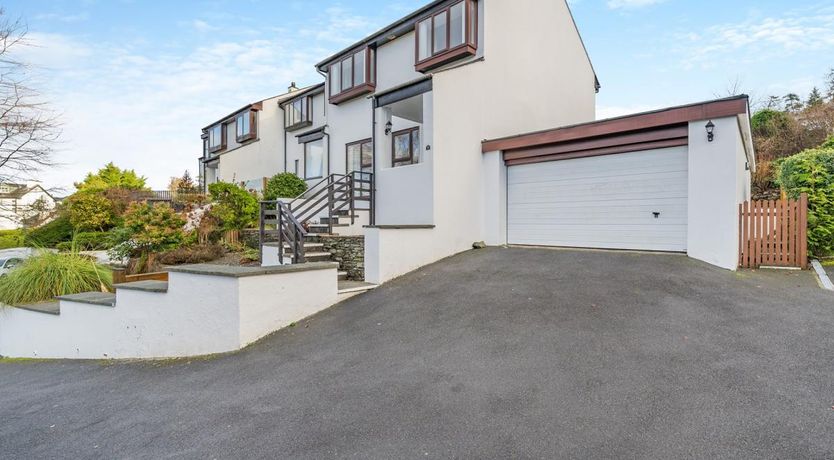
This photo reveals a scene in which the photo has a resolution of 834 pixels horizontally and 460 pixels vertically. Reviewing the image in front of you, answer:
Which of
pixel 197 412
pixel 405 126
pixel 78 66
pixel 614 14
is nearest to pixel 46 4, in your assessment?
pixel 78 66

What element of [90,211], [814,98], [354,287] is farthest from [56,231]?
[814,98]

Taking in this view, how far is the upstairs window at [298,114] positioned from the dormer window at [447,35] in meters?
8.25

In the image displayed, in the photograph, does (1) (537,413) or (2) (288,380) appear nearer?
Result: (1) (537,413)

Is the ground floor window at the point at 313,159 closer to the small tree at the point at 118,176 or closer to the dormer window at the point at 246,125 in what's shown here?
the dormer window at the point at 246,125

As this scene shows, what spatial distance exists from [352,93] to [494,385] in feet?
44.7

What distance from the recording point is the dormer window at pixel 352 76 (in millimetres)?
14805

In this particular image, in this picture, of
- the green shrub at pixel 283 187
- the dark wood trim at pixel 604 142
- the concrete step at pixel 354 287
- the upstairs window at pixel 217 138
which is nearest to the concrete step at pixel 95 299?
the concrete step at pixel 354 287

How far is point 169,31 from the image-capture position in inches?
436

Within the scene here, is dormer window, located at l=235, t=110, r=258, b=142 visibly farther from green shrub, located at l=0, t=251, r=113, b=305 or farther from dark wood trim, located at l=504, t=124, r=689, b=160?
dark wood trim, located at l=504, t=124, r=689, b=160

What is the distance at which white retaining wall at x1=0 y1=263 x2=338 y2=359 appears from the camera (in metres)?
5.77

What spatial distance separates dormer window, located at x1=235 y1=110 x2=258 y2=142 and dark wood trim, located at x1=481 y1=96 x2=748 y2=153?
1670cm

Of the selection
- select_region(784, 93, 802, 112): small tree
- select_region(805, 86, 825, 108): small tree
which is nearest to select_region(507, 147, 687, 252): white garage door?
select_region(805, 86, 825, 108): small tree

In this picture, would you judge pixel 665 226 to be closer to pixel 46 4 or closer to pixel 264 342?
pixel 264 342

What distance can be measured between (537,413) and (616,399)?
0.76m
